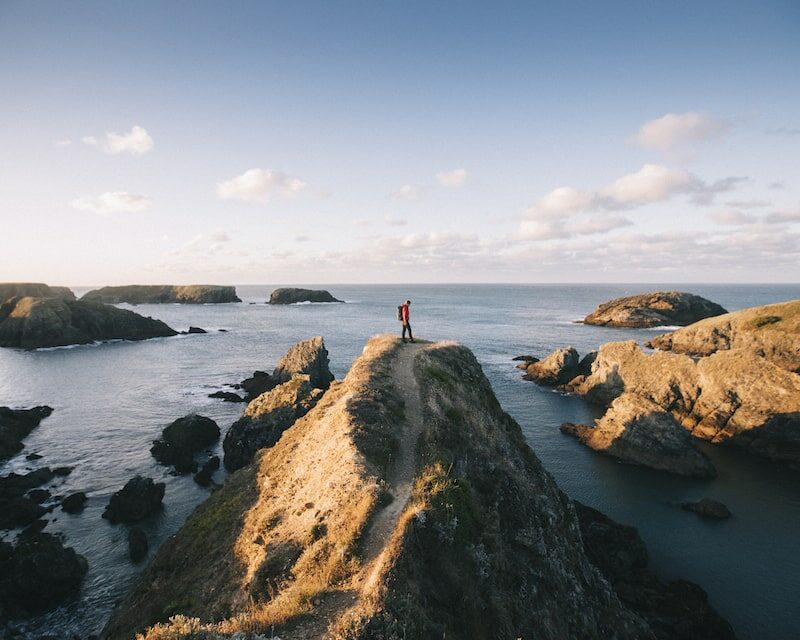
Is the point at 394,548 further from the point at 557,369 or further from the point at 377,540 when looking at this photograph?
the point at 557,369

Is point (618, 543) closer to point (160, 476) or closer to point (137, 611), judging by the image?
point (137, 611)

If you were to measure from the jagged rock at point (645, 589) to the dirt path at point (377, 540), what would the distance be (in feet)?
50.2

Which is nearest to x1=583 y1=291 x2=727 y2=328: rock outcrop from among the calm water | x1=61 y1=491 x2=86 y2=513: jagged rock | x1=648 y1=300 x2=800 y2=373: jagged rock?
x1=648 y1=300 x2=800 y2=373: jagged rock

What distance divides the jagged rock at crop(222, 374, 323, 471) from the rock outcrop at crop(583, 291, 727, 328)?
124 metres

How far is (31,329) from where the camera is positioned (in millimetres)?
106062

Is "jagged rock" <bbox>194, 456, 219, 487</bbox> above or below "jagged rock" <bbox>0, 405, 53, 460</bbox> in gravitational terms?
below

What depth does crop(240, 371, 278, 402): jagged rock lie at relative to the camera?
6201cm

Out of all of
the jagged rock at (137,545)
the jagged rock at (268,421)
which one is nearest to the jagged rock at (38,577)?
the jagged rock at (137,545)

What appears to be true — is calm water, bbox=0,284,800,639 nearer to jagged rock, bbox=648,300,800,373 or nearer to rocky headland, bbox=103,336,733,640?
rocky headland, bbox=103,336,733,640

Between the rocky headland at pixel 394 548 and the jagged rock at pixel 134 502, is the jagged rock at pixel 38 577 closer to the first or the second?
the jagged rock at pixel 134 502

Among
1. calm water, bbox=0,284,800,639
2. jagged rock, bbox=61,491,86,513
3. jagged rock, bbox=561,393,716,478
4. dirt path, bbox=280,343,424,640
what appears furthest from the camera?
jagged rock, bbox=561,393,716,478

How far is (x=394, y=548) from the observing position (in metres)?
13.7

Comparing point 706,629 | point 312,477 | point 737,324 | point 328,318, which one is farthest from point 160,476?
point 328,318

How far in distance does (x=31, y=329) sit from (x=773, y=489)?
143177 mm
